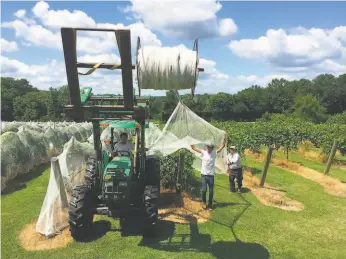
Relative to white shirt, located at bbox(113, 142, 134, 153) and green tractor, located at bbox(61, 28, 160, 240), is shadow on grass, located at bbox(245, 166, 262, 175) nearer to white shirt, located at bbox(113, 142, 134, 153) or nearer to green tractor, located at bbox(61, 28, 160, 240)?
green tractor, located at bbox(61, 28, 160, 240)

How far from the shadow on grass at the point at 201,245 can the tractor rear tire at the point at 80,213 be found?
1.31 meters

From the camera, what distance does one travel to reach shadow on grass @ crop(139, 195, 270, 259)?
22.9ft

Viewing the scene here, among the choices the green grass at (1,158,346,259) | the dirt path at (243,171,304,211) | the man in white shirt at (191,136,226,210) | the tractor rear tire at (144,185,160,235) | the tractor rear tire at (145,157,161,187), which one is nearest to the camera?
the green grass at (1,158,346,259)

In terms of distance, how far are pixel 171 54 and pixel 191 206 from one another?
5.40m

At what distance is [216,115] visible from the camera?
88500mm

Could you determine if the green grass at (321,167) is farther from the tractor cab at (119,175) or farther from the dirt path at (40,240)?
the dirt path at (40,240)

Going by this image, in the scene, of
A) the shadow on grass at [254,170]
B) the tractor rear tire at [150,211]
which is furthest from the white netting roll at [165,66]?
the shadow on grass at [254,170]

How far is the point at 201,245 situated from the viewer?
7.35 m

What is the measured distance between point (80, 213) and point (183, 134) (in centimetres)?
437

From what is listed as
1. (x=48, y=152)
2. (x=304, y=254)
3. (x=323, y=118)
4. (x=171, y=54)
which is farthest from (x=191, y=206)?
(x=323, y=118)

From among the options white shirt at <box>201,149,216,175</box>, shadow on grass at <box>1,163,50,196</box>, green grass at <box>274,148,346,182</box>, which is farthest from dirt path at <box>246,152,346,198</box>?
shadow on grass at <box>1,163,50,196</box>

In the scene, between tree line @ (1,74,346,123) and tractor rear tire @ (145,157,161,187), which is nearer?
tractor rear tire @ (145,157,161,187)

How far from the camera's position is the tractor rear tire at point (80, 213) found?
7199mm

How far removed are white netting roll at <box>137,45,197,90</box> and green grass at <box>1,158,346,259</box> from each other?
3630 mm
